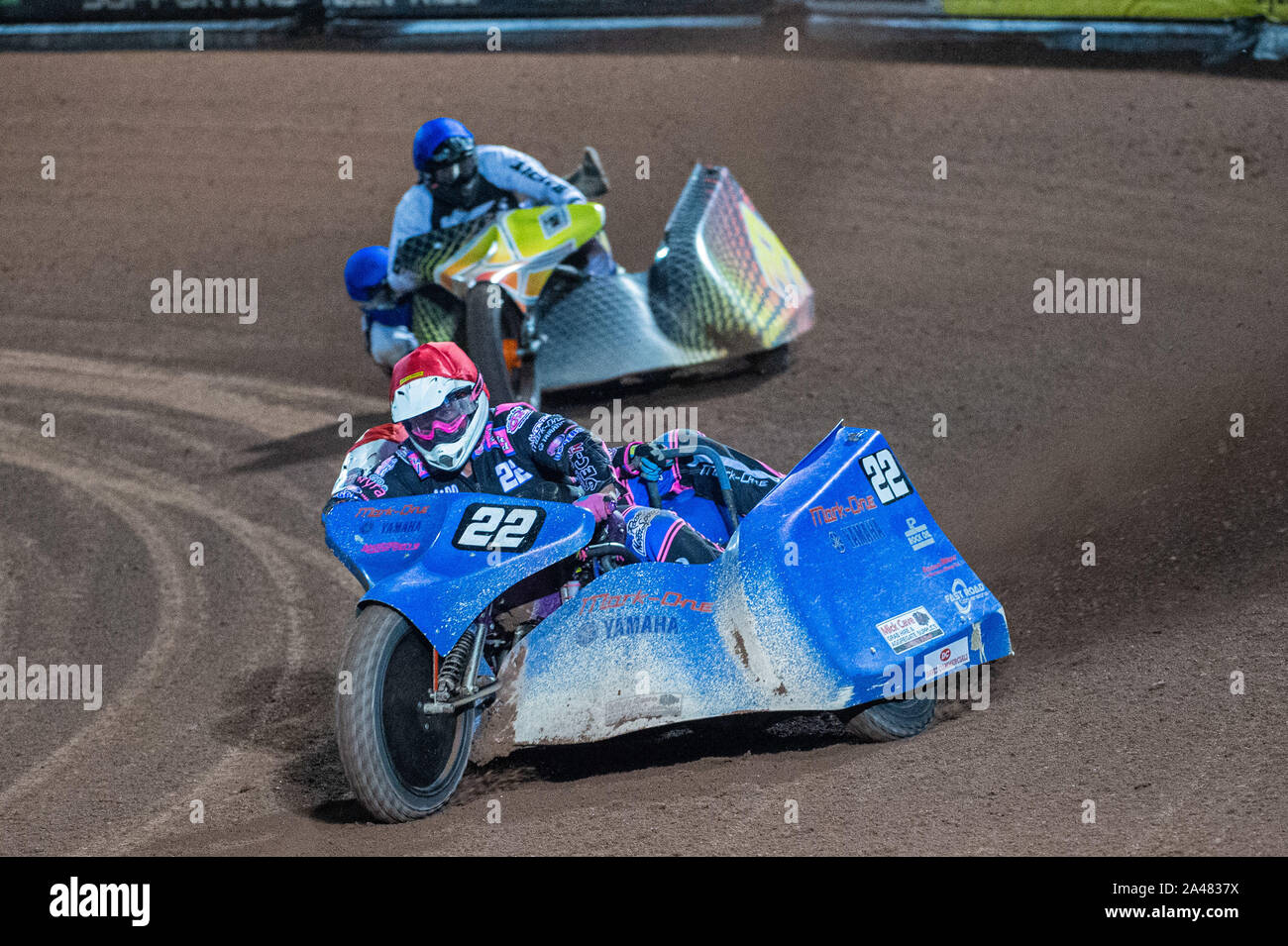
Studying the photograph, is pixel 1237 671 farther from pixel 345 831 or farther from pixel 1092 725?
pixel 345 831

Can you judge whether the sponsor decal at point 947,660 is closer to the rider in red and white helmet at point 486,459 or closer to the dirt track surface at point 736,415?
the dirt track surface at point 736,415

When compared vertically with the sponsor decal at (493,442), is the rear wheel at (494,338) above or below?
above

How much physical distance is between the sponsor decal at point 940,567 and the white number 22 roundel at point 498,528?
4.76ft

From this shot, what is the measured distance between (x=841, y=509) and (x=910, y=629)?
55 centimetres

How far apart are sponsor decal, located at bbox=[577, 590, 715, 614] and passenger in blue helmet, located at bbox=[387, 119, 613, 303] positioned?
5.23 meters

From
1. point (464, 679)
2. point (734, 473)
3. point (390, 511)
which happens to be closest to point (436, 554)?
point (390, 511)

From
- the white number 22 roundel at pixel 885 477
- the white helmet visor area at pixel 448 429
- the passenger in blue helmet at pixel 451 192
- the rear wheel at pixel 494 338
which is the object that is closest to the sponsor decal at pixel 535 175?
the passenger in blue helmet at pixel 451 192

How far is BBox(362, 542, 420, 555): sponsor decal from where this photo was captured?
18.2ft

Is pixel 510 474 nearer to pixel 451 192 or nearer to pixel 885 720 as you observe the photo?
pixel 885 720

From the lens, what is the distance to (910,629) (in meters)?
5.46

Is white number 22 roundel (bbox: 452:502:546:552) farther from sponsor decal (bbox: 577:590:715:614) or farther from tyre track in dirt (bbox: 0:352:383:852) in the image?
tyre track in dirt (bbox: 0:352:383:852)

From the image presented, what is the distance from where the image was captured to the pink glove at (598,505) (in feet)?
18.8

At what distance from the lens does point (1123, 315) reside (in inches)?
443

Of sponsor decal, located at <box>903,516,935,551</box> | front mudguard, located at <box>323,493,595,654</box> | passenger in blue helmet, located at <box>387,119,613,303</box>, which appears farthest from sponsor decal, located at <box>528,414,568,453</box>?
passenger in blue helmet, located at <box>387,119,613,303</box>
